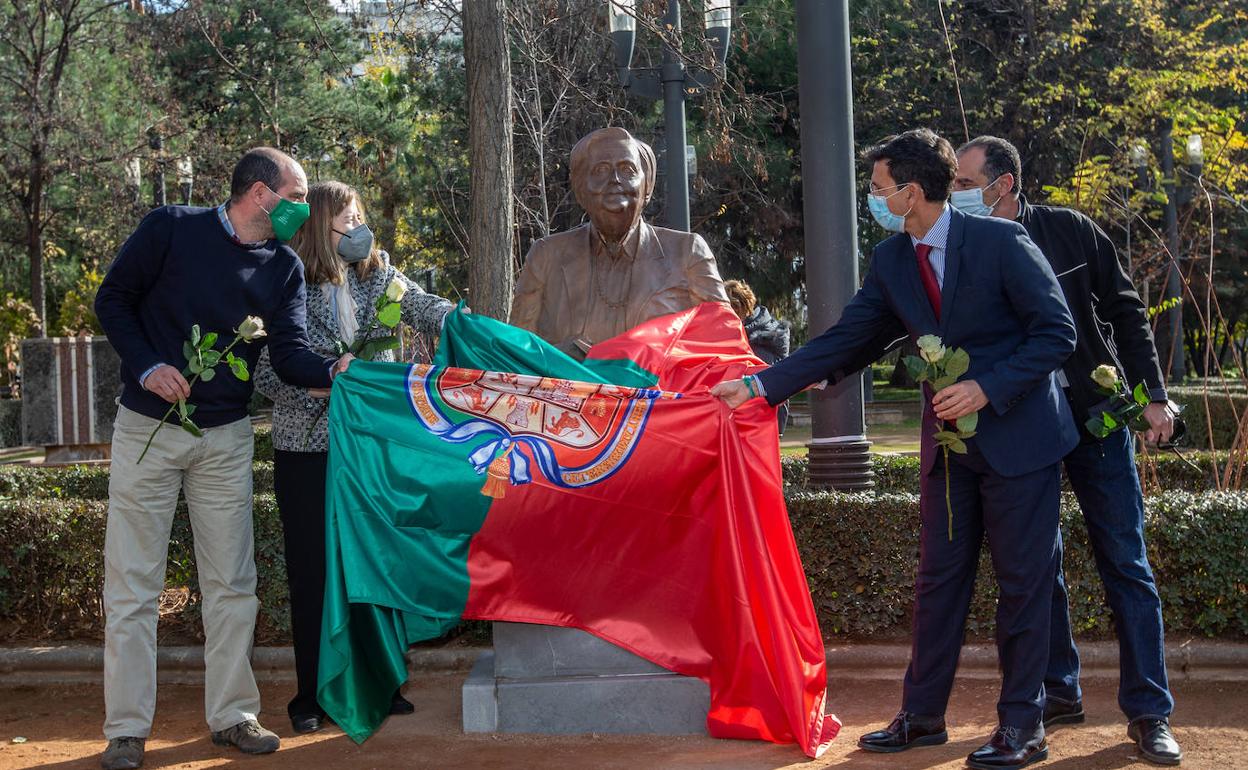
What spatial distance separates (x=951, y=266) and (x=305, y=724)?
10.5 feet

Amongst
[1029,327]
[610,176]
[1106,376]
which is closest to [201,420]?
[610,176]

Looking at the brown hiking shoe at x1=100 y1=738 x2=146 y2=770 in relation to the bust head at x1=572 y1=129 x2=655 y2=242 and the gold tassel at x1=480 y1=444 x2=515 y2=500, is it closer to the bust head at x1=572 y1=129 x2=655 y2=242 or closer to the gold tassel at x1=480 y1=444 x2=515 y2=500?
the gold tassel at x1=480 y1=444 x2=515 y2=500

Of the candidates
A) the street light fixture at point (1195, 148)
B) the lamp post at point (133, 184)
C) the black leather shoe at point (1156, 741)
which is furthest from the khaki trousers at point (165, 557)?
the lamp post at point (133, 184)

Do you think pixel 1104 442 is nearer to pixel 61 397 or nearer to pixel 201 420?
pixel 201 420

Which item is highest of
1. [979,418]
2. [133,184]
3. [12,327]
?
[133,184]

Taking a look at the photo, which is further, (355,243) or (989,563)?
(989,563)

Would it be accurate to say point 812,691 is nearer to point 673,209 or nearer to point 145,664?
point 145,664

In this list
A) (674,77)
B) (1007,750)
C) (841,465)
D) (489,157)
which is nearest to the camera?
(1007,750)

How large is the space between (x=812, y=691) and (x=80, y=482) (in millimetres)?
5898

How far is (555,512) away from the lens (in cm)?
504

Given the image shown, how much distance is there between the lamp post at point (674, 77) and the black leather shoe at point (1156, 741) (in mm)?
7534

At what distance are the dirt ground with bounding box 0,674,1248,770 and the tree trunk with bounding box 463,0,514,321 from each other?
2.86 metres

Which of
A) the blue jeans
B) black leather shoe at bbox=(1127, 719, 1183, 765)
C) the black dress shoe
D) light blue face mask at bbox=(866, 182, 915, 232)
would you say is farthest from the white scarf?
black leather shoe at bbox=(1127, 719, 1183, 765)

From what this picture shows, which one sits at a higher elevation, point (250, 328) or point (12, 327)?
point (12, 327)
